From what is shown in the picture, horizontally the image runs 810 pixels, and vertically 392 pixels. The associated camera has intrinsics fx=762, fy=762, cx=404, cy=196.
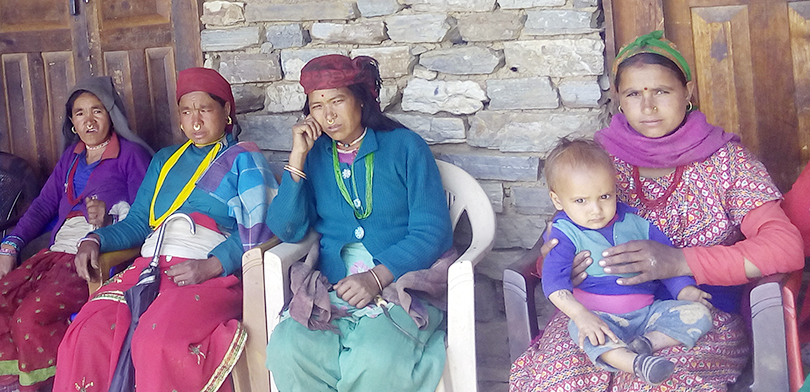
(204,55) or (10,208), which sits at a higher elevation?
(204,55)

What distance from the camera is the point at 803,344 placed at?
2.79 m

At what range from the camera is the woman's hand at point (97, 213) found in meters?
3.35

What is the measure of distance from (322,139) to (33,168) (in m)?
2.18

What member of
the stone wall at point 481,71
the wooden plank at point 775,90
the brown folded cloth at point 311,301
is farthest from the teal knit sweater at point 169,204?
the wooden plank at point 775,90

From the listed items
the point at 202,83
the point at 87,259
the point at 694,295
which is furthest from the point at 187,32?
the point at 694,295

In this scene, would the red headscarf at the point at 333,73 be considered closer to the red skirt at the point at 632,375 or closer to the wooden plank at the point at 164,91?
the red skirt at the point at 632,375

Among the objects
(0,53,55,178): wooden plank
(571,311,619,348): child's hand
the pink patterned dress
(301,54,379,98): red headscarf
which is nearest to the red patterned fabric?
the pink patterned dress

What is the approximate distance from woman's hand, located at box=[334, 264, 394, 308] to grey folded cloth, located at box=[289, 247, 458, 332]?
36mm

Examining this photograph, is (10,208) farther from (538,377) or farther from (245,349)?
(538,377)

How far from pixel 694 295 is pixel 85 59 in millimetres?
3249

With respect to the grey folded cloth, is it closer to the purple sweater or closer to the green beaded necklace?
the green beaded necklace

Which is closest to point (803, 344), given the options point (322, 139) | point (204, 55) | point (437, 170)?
point (437, 170)

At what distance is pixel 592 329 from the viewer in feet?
6.93

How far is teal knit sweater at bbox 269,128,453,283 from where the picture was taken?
2.70 meters
